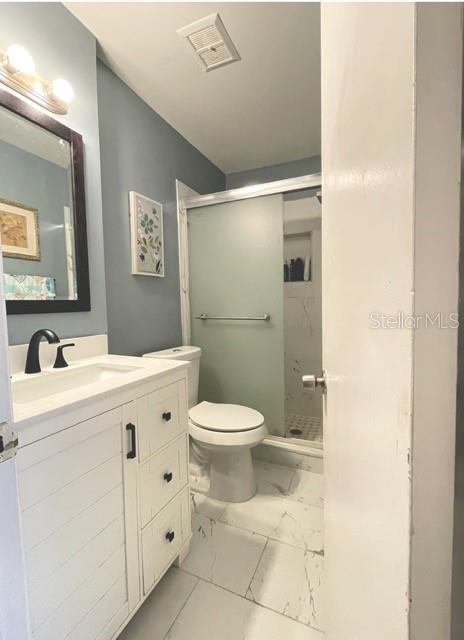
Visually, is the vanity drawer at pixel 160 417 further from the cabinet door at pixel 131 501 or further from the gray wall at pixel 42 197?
the gray wall at pixel 42 197

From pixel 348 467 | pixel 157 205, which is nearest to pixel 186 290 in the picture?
pixel 157 205

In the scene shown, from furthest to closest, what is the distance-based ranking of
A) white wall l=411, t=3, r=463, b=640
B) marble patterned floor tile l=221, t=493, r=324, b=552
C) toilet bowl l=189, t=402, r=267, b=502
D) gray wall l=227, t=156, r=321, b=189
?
gray wall l=227, t=156, r=321, b=189 < toilet bowl l=189, t=402, r=267, b=502 < marble patterned floor tile l=221, t=493, r=324, b=552 < white wall l=411, t=3, r=463, b=640

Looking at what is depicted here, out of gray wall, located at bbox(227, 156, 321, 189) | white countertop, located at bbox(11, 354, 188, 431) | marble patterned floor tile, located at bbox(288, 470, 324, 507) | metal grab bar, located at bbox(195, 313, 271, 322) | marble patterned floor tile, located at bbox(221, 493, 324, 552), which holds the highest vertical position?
gray wall, located at bbox(227, 156, 321, 189)

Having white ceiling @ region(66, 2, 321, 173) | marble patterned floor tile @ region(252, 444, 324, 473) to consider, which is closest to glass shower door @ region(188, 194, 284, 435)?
marble patterned floor tile @ region(252, 444, 324, 473)

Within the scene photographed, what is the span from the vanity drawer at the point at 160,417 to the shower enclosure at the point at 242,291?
95cm

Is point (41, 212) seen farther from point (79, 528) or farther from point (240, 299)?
point (240, 299)

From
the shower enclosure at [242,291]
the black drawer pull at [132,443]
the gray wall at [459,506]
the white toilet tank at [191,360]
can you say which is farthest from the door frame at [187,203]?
the gray wall at [459,506]

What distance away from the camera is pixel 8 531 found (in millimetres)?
453

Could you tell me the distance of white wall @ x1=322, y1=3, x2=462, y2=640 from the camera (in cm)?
22

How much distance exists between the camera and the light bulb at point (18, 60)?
0.95 metres

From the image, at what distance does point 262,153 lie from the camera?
230cm

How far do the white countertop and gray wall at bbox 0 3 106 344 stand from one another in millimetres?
160
